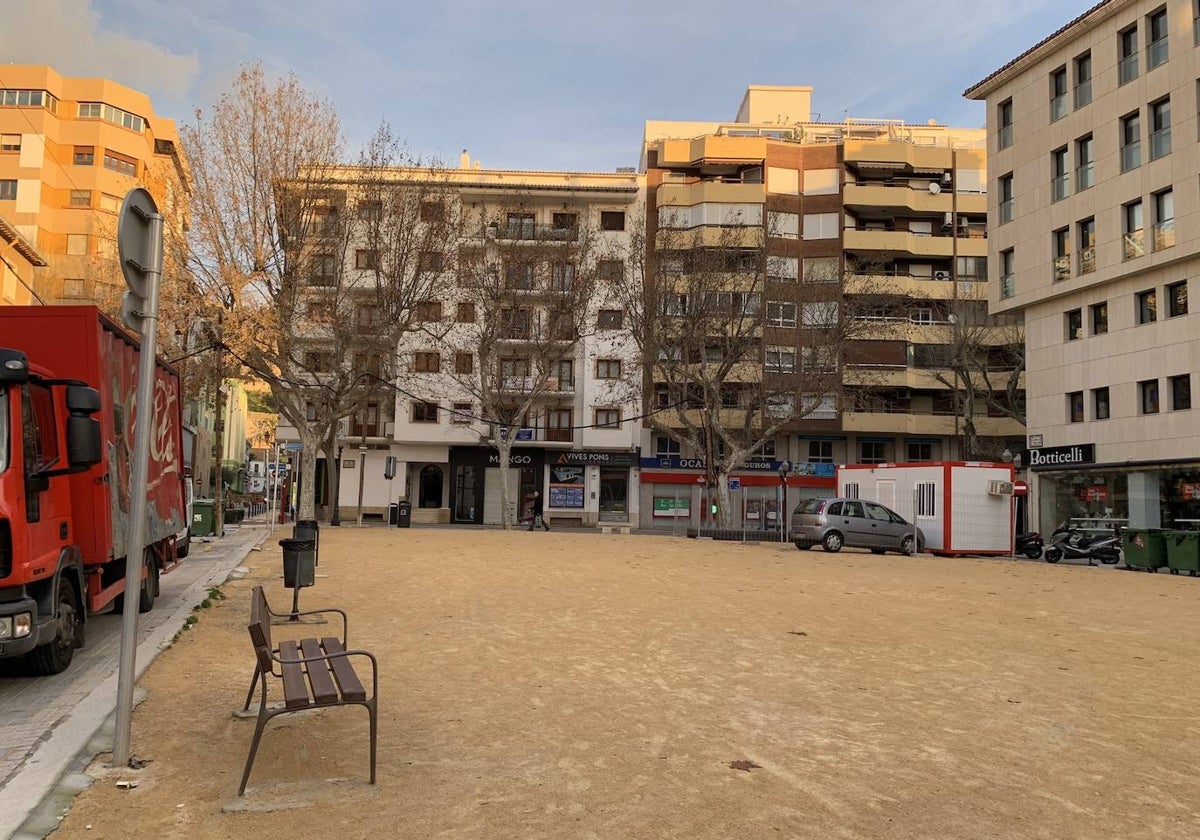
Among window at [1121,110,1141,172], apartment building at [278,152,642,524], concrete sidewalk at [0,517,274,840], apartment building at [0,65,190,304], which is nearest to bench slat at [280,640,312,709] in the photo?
concrete sidewalk at [0,517,274,840]

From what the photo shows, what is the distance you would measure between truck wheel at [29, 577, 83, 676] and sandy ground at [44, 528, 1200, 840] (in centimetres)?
81

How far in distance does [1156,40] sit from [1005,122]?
794 cm

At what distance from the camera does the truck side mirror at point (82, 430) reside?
6246 mm

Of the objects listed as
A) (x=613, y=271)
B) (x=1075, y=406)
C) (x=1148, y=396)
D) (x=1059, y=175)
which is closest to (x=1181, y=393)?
(x=1148, y=396)

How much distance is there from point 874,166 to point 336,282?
1370 inches

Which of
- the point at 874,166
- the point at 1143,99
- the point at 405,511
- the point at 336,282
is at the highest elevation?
the point at 874,166

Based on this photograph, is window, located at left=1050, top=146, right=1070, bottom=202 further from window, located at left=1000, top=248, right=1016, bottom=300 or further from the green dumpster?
the green dumpster

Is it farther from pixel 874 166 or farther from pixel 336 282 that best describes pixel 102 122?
pixel 874 166

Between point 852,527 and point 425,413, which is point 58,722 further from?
point 425,413

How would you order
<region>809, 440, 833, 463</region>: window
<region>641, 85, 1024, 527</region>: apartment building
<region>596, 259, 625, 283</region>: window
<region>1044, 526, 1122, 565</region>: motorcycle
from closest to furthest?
<region>1044, 526, 1122, 565</region>: motorcycle < <region>596, 259, 625, 283</region>: window < <region>641, 85, 1024, 527</region>: apartment building < <region>809, 440, 833, 463</region>: window

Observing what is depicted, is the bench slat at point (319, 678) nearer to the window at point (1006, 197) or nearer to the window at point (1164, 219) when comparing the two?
the window at point (1164, 219)

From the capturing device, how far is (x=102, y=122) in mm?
48062

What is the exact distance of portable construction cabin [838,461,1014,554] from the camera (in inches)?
1087

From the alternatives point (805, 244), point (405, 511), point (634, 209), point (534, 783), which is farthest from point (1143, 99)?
point (534, 783)
